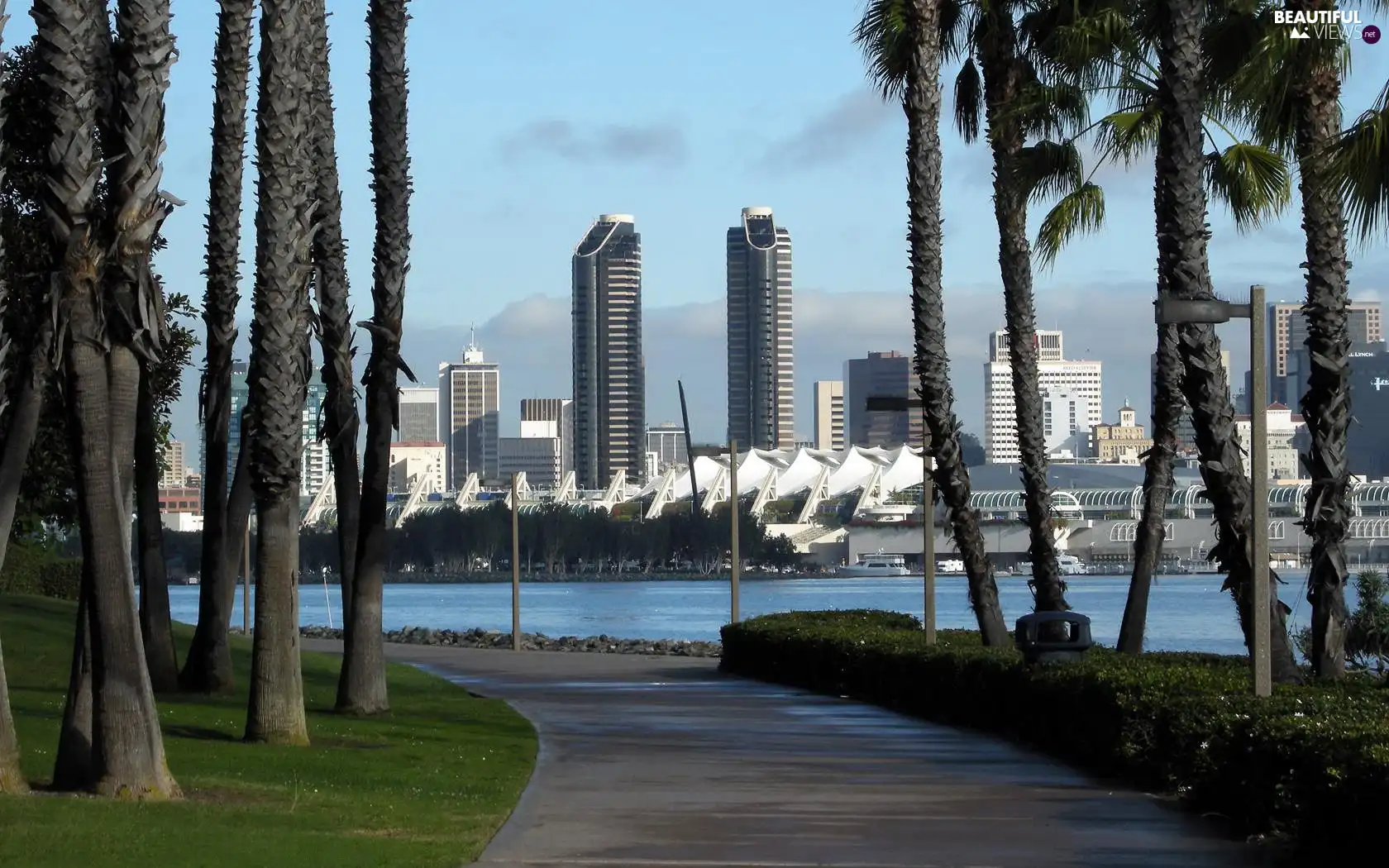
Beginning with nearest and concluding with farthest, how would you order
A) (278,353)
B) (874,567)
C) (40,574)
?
1. (278,353)
2. (40,574)
3. (874,567)

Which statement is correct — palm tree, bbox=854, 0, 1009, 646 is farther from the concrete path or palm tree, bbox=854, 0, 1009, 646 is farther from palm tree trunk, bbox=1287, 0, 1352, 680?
palm tree trunk, bbox=1287, 0, 1352, 680

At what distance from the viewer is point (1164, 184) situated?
17.7m

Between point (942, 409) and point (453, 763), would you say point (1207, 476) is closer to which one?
point (453, 763)

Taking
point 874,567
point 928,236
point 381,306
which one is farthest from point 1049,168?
point 874,567

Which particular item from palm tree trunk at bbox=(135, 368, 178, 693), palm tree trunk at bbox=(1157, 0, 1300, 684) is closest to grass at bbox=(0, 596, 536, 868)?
palm tree trunk at bbox=(135, 368, 178, 693)

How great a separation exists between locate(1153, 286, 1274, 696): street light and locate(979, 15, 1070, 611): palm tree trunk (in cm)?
1145

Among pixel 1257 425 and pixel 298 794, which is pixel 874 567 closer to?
pixel 1257 425

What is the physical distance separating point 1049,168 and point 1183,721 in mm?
13051

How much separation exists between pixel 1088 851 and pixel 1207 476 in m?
7.11

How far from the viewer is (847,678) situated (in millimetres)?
26438

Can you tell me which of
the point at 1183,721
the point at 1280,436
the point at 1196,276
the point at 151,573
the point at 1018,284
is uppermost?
the point at 1280,436

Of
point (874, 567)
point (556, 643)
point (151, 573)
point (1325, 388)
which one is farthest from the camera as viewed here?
point (874, 567)

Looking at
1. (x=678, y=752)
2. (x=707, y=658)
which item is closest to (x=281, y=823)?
(x=678, y=752)

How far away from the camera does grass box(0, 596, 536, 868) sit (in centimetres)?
1051
